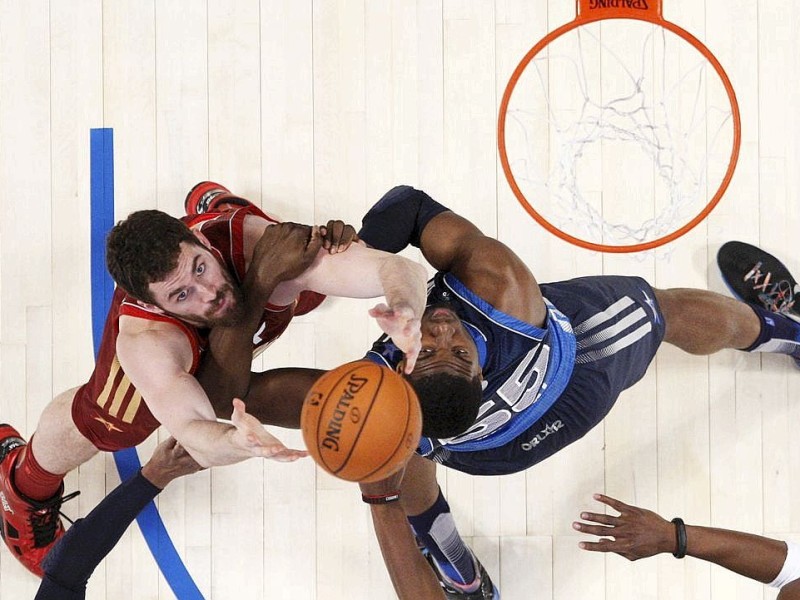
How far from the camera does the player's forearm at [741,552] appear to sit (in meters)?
2.35

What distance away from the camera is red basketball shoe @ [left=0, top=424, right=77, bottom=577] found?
303 cm

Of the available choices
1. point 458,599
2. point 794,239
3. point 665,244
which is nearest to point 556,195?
point 665,244

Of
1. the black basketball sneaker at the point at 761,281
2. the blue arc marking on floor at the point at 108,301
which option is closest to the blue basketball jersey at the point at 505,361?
the black basketball sneaker at the point at 761,281

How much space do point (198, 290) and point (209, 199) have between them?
1.12m

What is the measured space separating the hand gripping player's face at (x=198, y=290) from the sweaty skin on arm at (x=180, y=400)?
3.8 inches

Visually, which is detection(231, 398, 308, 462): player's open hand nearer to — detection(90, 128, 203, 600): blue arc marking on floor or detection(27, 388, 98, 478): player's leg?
detection(27, 388, 98, 478): player's leg

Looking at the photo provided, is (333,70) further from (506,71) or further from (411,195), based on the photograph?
(411,195)

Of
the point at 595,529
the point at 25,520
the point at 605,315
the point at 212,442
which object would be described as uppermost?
the point at 605,315

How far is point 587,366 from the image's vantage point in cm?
252

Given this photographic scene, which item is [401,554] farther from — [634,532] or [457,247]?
[457,247]

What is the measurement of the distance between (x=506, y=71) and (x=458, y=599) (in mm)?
2099

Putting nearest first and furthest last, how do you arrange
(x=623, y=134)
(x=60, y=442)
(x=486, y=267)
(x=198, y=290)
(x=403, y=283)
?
(x=403, y=283) → (x=198, y=290) → (x=486, y=267) → (x=60, y=442) → (x=623, y=134)

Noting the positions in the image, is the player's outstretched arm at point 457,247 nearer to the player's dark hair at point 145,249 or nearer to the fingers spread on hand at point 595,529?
the fingers spread on hand at point 595,529

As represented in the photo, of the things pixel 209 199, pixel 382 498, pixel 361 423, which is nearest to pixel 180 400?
pixel 361 423
